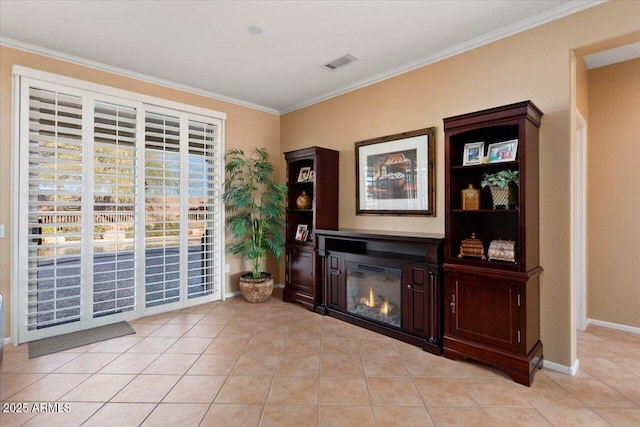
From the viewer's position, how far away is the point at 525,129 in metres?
2.38

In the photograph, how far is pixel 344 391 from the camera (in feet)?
7.39

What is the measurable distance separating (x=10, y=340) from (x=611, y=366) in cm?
526

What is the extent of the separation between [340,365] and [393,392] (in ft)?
1.68

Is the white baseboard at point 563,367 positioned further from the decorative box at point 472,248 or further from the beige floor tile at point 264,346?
the beige floor tile at point 264,346

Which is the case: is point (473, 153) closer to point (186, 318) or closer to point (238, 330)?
point (238, 330)

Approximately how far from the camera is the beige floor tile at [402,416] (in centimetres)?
192

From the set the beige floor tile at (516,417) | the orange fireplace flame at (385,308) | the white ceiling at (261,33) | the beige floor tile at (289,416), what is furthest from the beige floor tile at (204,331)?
the white ceiling at (261,33)

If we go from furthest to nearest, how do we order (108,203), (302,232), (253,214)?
(253,214)
(302,232)
(108,203)

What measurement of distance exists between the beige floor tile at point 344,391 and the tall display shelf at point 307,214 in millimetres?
1615

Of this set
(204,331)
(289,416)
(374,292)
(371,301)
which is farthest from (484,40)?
(204,331)

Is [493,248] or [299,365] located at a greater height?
[493,248]

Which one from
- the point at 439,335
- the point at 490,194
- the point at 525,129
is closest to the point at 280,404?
the point at 439,335

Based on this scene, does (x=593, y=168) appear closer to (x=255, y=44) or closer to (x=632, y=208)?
(x=632, y=208)

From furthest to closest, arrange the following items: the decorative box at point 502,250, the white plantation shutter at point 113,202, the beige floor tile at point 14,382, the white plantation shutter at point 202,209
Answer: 1. the white plantation shutter at point 202,209
2. the white plantation shutter at point 113,202
3. the decorative box at point 502,250
4. the beige floor tile at point 14,382
